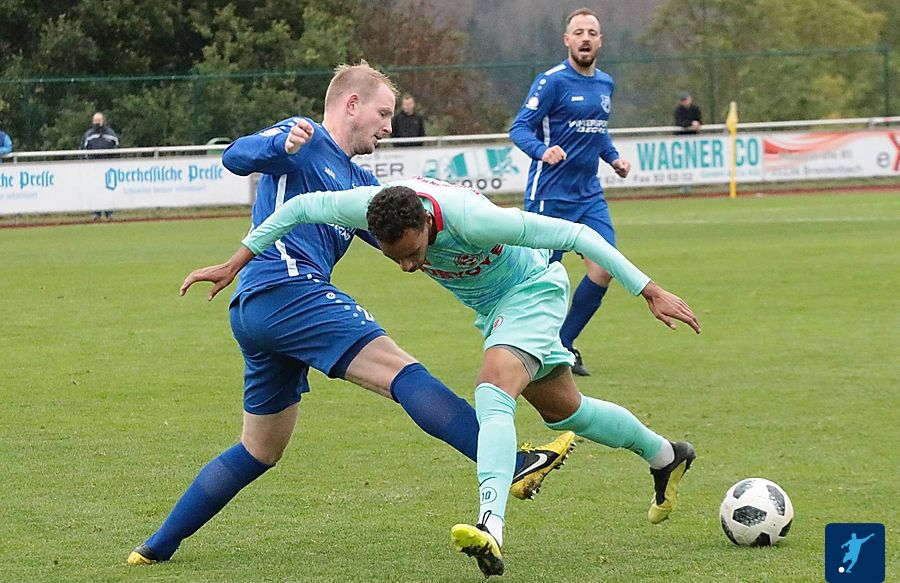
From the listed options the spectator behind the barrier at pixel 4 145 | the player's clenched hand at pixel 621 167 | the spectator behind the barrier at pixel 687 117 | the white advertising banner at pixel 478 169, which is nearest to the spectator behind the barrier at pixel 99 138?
the white advertising banner at pixel 478 169

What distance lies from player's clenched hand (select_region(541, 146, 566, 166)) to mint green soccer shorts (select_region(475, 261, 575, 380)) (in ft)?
13.4

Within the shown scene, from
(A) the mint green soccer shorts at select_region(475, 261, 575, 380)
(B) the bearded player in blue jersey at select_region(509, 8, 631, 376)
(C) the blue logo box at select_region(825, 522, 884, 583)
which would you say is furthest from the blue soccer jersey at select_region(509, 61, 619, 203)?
(C) the blue logo box at select_region(825, 522, 884, 583)

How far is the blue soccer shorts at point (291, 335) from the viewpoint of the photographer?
16.8 ft

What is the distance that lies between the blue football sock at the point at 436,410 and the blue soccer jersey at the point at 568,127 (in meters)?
5.33

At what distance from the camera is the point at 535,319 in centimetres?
518

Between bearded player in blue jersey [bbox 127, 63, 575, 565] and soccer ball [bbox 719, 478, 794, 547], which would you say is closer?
bearded player in blue jersey [bbox 127, 63, 575, 565]

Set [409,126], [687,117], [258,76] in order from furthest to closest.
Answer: [258,76] < [687,117] < [409,126]

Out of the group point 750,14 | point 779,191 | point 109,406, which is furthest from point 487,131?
point 109,406

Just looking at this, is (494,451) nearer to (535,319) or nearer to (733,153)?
(535,319)

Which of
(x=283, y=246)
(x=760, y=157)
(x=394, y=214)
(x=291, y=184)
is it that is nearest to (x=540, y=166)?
(x=291, y=184)

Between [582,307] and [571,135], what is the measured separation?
1.30 m

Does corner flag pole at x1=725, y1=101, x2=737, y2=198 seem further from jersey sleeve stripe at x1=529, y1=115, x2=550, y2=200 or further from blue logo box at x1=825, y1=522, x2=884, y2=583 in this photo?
blue logo box at x1=825, y1=522, x2=884, y2=583

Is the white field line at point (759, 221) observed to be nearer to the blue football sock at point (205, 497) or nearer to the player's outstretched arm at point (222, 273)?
the blue football sock at point (205, 497)

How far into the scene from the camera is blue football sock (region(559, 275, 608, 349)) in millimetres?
9844
